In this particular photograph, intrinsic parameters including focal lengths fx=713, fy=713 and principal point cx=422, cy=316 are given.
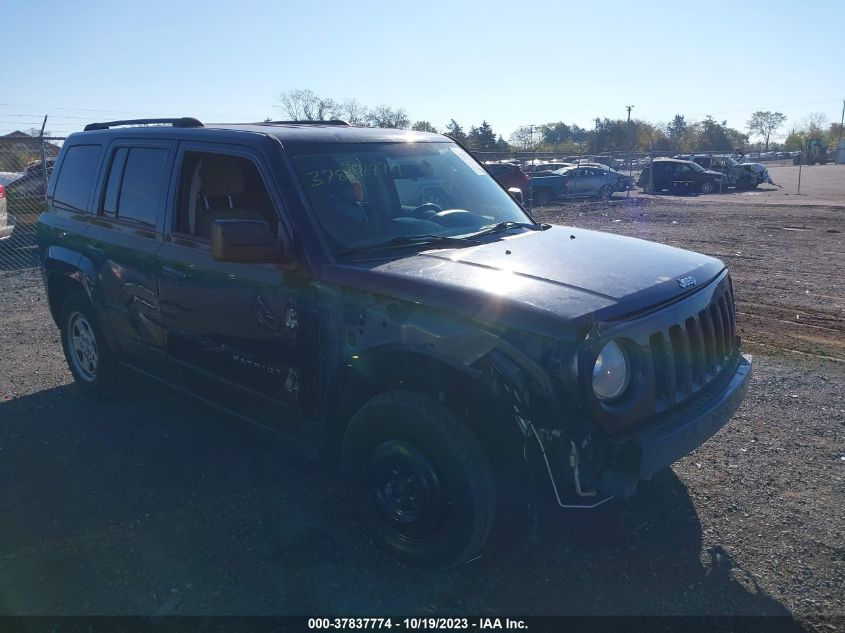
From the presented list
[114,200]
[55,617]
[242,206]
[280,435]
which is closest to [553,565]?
[280,435]

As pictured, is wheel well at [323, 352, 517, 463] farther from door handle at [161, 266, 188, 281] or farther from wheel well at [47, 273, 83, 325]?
wheel well at [47, 273, 83, 325]

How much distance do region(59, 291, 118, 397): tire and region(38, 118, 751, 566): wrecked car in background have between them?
506 mm

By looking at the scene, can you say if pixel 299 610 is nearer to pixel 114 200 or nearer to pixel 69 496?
pixel 69 496

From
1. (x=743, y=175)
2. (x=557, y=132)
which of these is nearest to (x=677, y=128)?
(x=557, y=132)

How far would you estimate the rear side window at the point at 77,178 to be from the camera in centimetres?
539

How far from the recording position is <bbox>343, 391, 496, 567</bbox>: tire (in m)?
3.10

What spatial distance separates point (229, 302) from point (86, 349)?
98.4 inches

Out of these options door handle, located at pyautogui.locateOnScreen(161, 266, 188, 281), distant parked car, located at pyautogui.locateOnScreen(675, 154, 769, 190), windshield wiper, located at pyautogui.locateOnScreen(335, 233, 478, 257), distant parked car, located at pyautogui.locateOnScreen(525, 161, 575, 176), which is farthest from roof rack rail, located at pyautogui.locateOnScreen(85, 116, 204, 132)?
distant parked car, located at pyautogui.locateOnScreen(675, 154, 769, 190)

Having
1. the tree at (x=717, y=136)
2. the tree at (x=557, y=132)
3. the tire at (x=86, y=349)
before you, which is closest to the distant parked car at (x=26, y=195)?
the tire at (x=86, y=349)

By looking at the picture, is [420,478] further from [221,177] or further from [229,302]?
[221,177]

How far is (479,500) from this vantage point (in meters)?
3.09

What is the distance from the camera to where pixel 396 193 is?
14.1 ft

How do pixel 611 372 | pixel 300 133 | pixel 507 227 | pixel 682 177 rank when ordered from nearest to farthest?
pixel 611 372
pixel 300 133
pixel 507 227
pixel 682 177

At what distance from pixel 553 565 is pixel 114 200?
3.83 metres
